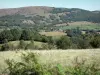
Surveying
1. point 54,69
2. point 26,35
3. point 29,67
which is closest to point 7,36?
point 26,35

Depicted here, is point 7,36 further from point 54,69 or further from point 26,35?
point 54,69

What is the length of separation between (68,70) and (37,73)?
95 centimetres

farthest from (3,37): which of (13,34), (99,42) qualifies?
(99,42)

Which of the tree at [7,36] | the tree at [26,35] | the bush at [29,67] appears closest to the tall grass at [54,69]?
the bush at [29,67]

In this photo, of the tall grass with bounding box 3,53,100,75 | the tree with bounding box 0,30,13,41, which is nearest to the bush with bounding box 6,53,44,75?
the tall grass with bounding box 3,53,100,75

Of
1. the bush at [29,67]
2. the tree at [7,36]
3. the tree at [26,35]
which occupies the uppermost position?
the bush at [29,67]

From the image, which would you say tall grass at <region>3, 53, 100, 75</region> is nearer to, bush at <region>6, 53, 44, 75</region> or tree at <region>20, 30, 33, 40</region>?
bush at <region>6, 53, 44, 75</region>

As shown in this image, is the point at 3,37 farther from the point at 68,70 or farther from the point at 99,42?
the point at 68,70

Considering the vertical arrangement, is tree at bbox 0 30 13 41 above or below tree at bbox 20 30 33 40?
below

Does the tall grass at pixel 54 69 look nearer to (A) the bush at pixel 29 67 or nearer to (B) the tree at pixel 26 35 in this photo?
(A) the bush at pixel 29 67

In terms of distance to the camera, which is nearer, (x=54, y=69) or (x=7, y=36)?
(x=54, y=69)

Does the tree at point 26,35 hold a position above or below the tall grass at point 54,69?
below

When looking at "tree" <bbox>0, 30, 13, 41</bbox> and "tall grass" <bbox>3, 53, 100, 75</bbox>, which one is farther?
"tree" <bbox>0, 30, 13, 41</bbox>

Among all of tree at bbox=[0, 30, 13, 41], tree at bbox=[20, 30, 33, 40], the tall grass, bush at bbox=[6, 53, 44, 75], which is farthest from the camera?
tree at bbox=[0, 30, 13, 41]
